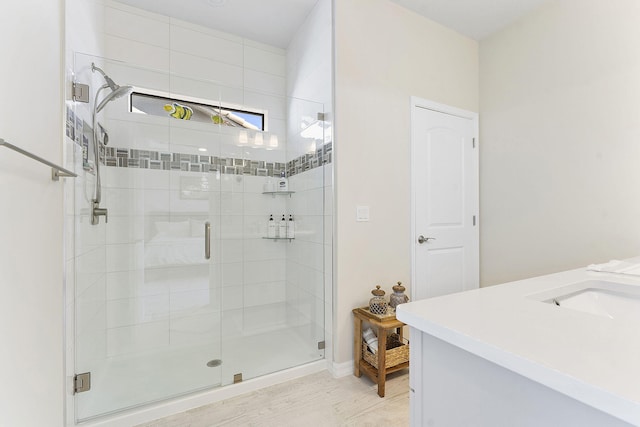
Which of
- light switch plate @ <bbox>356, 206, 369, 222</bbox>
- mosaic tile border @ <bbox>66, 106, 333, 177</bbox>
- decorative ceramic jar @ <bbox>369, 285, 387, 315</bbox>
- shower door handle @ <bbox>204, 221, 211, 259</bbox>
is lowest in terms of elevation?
decorative ceramic jar @ <bbox>369, 285, 387, 315</bbox>

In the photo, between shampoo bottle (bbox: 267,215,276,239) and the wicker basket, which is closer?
the wicker basket

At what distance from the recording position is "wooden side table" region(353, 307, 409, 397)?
5.82 feet

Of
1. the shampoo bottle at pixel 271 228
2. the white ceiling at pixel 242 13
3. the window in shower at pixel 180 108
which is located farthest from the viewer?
the shampoo bottle at pixel 271 228

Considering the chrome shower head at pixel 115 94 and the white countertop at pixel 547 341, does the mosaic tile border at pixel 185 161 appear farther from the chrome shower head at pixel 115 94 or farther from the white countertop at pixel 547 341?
the white countertop at pixel 547 341

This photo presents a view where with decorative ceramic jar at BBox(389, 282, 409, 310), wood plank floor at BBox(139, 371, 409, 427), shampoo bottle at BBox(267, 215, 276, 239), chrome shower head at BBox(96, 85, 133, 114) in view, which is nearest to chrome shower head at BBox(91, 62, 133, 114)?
chrome shower head at BBox(96, 85, 133, 114)

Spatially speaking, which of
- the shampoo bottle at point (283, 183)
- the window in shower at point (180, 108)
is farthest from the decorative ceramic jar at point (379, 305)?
the window in shower at point (180, 108)

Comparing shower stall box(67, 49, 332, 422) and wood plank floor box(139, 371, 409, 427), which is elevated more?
shower stall box(67, 49, 332, 422)

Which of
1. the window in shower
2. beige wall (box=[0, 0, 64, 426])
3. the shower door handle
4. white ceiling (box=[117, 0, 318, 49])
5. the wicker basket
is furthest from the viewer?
the window in shower

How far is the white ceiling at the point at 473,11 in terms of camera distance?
226cm

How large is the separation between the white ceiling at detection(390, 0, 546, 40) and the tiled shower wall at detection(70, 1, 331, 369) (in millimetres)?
1259

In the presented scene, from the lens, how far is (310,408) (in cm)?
165

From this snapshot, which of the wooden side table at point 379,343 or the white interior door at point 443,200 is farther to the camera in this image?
the white interior door at point 443,200

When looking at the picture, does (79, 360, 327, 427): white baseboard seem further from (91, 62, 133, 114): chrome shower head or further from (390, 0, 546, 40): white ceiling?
(390, 0, 546, 40): white ceiling

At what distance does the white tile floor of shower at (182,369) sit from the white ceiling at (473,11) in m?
2.89
